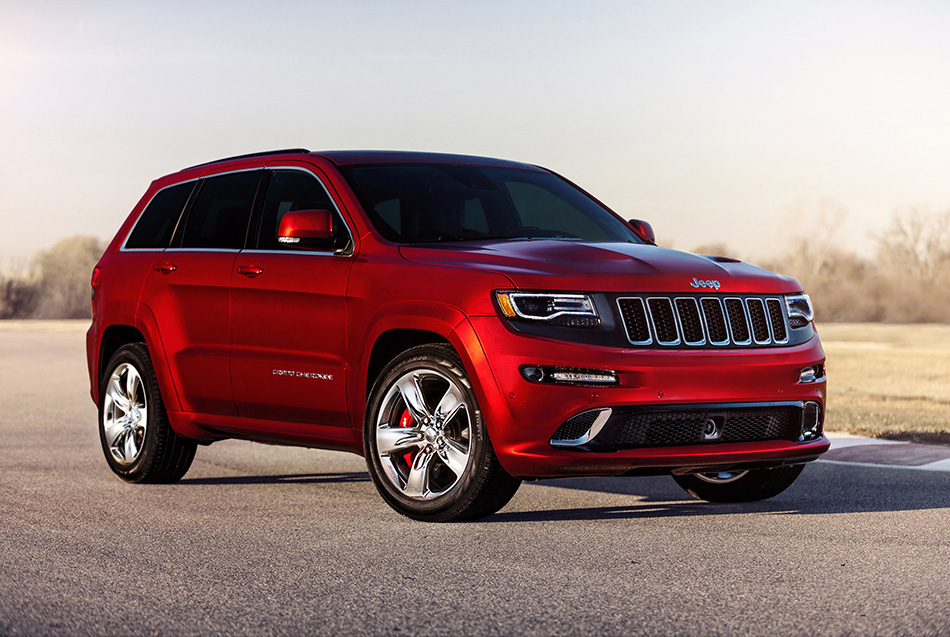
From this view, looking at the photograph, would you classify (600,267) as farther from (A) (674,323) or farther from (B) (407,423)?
(B) (407,423)

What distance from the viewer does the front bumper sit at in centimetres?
640

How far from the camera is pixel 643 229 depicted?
8578mm

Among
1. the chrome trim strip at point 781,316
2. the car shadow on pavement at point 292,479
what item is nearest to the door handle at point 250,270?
the car shadow on pavement at point 292,479

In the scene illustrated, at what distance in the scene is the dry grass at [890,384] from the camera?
12812mm

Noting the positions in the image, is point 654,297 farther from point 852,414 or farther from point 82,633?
point 852,414

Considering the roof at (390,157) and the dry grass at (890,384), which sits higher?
the roof at (390,157)

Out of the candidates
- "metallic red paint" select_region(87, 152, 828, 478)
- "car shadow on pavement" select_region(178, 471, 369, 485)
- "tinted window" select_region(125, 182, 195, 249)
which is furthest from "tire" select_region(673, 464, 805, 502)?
"tinted window" select_region(125, 182, 195, 249)

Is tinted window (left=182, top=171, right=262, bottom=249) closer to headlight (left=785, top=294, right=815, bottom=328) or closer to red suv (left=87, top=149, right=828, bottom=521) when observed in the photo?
red suv (left=87, top=149, right=828, bottom=521)

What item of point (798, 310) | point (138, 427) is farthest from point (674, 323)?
point (138, 427)

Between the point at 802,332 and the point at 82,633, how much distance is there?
13.9ft

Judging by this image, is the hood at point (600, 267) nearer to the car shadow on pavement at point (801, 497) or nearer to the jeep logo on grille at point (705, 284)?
the jeep logo on grille at point (705, 284)

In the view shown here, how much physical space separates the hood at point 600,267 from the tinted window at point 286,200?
1.00 meters

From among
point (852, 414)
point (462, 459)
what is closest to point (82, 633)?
point (462, 459)

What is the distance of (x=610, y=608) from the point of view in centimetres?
507
